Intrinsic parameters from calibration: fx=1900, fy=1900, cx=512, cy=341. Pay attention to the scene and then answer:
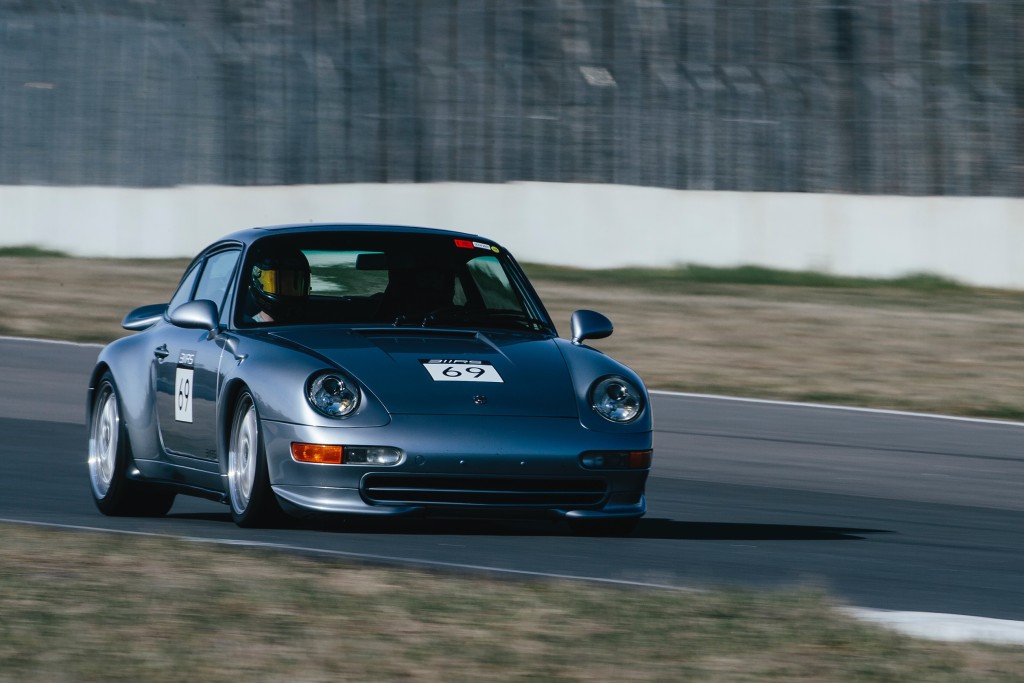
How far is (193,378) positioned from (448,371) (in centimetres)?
130

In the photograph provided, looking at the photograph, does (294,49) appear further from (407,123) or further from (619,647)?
(619,647)

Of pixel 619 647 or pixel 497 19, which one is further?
pixel 497 19

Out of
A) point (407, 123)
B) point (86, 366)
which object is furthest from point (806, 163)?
point (86, 366)

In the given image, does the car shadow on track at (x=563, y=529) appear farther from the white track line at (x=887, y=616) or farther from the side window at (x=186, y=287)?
the side window at (x=186, y=287)

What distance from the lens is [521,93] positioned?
84.8 feet

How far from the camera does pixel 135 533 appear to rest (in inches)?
299

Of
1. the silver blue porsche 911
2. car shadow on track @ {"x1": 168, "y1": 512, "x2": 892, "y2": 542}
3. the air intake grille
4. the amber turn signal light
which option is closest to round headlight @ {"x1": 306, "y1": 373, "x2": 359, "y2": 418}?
the silver blue porsche 911

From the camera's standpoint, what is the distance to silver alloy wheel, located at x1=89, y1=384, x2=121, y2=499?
882cm

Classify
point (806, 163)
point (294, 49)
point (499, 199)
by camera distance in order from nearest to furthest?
point (806, 163) < point (499, 199) < point (294, 49)

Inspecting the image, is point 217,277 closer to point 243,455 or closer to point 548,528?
point 243,455

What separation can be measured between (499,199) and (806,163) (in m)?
4.31

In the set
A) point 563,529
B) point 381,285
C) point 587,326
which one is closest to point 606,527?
point 563,529

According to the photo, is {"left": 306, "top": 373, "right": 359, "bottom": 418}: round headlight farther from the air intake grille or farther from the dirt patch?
the dirt patch

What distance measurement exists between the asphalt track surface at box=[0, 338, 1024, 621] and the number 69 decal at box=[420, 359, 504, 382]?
655mm
